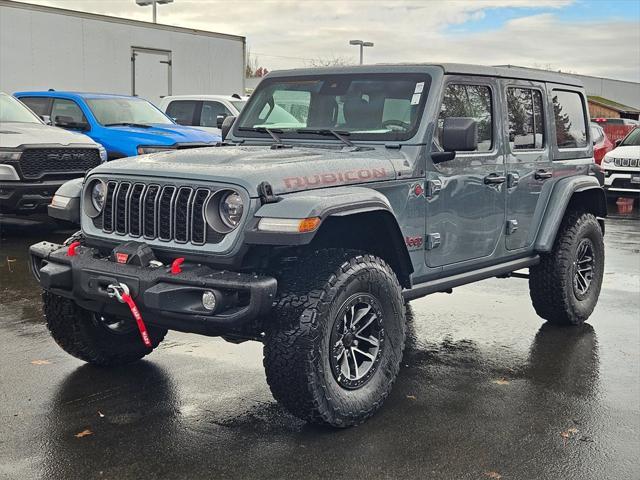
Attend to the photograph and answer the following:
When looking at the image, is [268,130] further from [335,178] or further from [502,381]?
[502,381]

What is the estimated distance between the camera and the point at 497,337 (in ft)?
21.0

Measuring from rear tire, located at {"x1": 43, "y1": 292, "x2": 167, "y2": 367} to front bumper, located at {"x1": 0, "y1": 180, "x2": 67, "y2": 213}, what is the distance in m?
5.30

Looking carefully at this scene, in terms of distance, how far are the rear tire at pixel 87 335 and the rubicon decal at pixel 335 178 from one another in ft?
4.92

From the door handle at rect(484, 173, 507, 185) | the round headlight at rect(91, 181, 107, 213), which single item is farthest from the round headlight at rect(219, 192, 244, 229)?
the door handle at rect(484, 173, 507, 185)

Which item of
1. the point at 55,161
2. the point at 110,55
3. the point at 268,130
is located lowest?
the point at 55,161

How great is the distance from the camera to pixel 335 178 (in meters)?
4.55

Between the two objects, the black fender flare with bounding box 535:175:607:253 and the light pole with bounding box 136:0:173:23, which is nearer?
the black fender flare with bounding box 535:175:607:253

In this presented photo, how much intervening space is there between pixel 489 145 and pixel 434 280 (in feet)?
3.61

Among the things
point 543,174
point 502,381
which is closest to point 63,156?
point 543,174

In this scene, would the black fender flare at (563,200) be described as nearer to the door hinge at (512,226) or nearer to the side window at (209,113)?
the door hinge at (512,226)

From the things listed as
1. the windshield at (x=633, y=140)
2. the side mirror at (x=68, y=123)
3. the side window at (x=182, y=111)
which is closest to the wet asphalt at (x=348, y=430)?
the side mirror at (x=68, y=123)

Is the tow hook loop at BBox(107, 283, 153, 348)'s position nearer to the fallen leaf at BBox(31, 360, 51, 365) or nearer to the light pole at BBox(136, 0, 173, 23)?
the fallen leaf at BBox(31, 360, 51, 365)

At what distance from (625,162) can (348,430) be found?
1353cm

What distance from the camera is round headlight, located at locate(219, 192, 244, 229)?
4.21 metres
